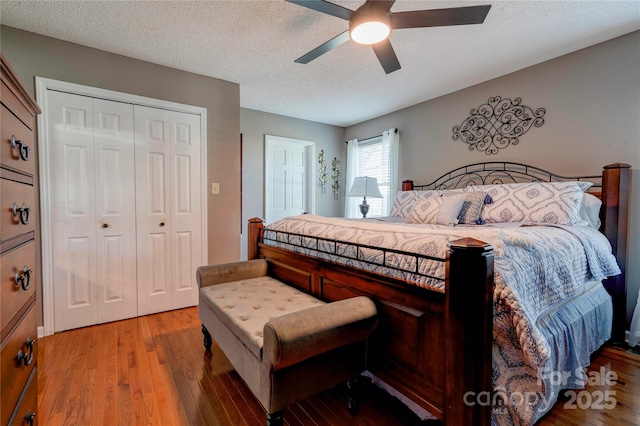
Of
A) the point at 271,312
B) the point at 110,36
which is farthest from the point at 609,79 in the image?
the point at 110,36

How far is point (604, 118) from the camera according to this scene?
243 centimetres

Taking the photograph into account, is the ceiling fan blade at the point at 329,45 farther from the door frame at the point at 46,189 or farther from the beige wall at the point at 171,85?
the door frame at the point at 46,189

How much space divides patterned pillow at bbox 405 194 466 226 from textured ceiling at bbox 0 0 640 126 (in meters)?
1.30

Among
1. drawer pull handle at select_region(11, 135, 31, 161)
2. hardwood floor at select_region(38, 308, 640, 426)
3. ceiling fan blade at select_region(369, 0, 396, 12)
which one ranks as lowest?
hardwood floor at select_region(38, 308, 640, 426)

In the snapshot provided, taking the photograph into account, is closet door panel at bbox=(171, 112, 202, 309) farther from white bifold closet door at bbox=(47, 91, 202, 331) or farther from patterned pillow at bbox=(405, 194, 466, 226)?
patterned pillow at bbox=(405, 194, 466, 226)

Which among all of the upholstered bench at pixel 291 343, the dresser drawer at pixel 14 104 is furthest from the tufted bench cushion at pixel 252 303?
the dresser drawer at pixel 14 104

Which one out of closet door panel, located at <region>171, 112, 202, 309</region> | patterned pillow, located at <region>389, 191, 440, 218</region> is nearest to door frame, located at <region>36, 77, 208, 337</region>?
closet door panel, located at <region>171, 112, 202, 309</region>

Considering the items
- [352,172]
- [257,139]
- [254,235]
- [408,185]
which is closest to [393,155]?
[408,185]

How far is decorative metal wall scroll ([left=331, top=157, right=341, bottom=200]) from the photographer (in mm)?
5133

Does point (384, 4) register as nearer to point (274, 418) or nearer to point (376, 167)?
point (274, 418)

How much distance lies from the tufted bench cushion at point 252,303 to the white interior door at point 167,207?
43.6 inches

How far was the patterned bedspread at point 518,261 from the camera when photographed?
113 cm

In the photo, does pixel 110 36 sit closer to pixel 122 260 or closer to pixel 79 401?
pixel 122 260

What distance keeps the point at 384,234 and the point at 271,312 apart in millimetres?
759
